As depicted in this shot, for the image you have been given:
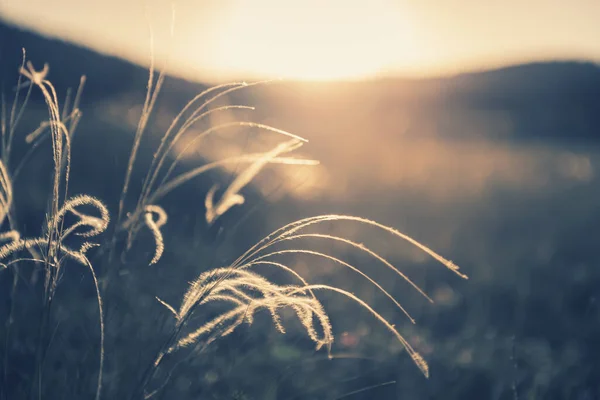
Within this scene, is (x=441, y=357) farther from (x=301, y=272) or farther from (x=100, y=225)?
(x=100, y=225)

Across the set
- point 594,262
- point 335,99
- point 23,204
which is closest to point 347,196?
point 594,262

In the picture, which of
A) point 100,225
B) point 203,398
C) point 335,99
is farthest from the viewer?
point 335,99

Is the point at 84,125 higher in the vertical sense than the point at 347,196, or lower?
higher

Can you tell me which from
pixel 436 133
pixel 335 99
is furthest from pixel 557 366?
pixel 436 133

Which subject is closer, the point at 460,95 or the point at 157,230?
the point at 157,230

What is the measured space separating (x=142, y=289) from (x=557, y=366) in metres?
2.11

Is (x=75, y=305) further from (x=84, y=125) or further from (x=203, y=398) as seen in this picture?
(x=84, y=125)

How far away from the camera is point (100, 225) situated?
4.04ft

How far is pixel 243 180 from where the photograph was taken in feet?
5.01

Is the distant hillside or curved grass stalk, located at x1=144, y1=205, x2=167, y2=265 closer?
curved grass stalk, located at x1=144, y1=205, x2=167, y2=265

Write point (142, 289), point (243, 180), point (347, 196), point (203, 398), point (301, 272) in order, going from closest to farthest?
point (243, 180)
point (203, 398)
point (142, 289)
point (301, 272)
point (347, 196)

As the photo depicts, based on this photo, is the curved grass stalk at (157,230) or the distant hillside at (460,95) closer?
the curved grass stalk at (157,230)

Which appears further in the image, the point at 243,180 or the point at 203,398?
the point at 203,398

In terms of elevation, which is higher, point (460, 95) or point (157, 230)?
point (460, 95)
